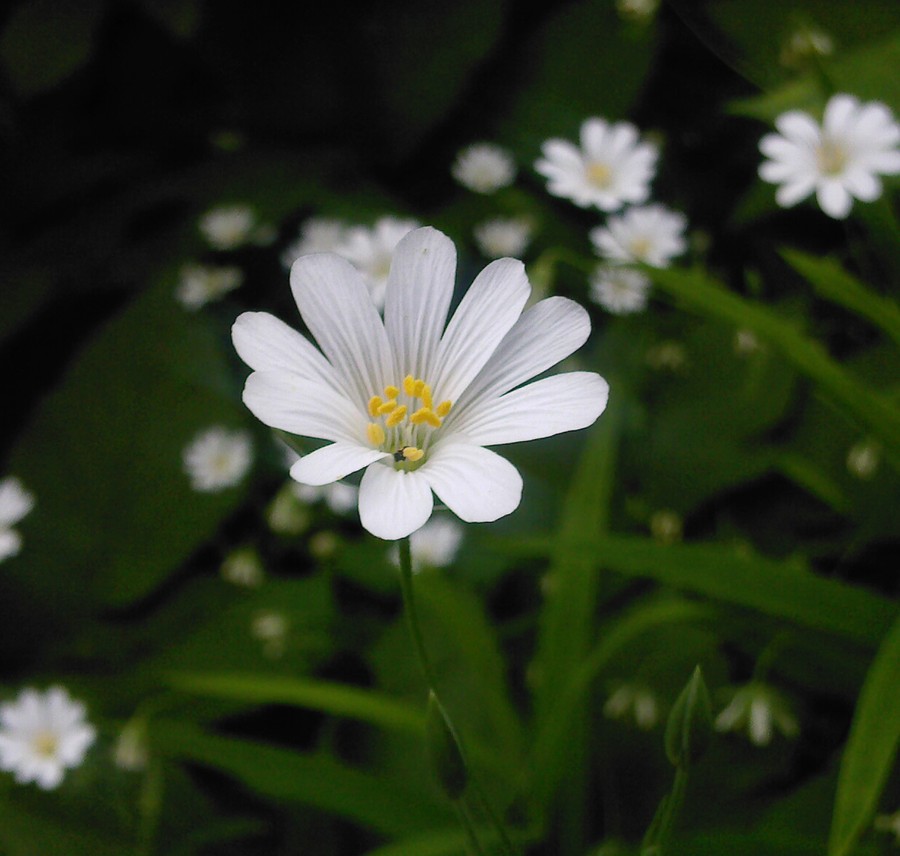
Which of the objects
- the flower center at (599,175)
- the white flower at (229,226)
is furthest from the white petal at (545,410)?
the white flower at (229,226)

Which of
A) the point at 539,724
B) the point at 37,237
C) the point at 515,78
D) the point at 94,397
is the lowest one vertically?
the point at 539,724

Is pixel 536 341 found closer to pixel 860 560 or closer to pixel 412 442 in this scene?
pixel 412 442

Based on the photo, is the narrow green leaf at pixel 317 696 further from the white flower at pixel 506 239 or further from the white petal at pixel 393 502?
the white flower at pixel 506 239

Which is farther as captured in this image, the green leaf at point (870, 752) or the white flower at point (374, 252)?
the white flower at point (374, 252)

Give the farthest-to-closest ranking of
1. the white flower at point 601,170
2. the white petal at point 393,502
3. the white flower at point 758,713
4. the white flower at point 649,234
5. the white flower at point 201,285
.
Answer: the white flower at point 201,285 < the white flower at point 649,234 < the white flower at point 601,170 < the white flower at point 758,713 < the white petal at point 393,502

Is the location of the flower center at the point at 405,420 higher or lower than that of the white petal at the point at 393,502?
higher

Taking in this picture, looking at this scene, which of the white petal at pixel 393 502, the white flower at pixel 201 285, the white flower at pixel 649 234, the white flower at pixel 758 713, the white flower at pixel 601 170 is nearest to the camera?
the white petal at pixel 393 502

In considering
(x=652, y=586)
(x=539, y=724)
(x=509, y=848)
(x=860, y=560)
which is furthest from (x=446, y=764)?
(x=860, y=560)
